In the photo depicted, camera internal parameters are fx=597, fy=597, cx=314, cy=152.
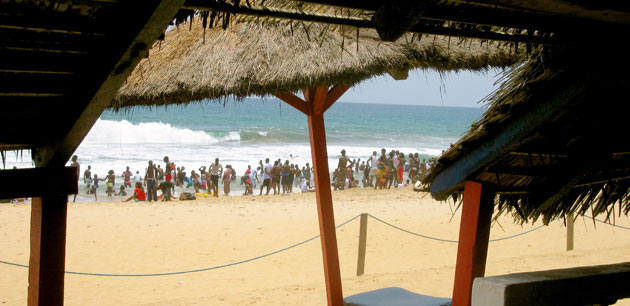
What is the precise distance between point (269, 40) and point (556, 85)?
8.94ft

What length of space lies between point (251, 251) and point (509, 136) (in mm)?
7922

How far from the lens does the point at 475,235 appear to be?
2.88 metres

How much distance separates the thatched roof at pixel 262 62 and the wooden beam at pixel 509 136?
6.04ft

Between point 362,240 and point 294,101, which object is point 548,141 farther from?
point 362,240

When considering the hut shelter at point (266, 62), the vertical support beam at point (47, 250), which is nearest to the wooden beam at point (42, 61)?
the vertical support beam at point (47, 250)

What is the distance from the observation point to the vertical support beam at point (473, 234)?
9.41 ft

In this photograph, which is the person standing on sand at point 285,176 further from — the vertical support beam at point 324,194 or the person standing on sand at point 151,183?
the vertical support beam at point 324,194

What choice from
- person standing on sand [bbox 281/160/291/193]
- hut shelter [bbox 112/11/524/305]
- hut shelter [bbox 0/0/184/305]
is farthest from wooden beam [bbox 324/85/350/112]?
person standing on sand [bbox 281/160/291/193]

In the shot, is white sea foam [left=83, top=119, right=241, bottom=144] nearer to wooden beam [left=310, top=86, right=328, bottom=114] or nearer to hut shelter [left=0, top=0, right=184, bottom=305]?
wooden beam [left=310, top=86, right=328, bottom=114]

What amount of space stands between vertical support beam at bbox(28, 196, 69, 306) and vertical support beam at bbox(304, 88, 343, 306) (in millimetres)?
2871

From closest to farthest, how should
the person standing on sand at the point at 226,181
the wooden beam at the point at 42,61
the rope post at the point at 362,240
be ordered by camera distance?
the wooden beam at the point at 42,61 → the rope post at the point at 362,240 → the person standing on sand at the point at 226,181

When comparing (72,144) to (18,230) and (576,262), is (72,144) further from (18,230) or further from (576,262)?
(18,230)

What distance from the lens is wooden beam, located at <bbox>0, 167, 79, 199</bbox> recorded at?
2322mm

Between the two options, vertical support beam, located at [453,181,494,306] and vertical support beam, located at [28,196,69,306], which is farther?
vertical support beam, located at [453,181,494,306]
